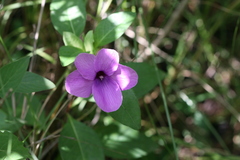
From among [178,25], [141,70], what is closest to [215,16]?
[178,25]

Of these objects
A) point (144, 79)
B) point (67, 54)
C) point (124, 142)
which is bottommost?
point (124, 142)

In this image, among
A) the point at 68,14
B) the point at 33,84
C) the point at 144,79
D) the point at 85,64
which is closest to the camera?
the point at 85,64

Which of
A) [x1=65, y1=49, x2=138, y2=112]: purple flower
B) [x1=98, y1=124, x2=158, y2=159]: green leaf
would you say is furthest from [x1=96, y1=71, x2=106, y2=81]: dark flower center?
[x1=98, y1=124, x2=158, y2=159]: green leaf

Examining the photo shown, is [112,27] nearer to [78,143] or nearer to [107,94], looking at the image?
[107,94]

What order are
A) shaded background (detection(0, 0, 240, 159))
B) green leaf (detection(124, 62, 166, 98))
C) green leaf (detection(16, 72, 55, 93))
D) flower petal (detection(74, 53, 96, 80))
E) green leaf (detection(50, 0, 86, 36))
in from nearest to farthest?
flower petal (detection(74, 53, 96, 80))
green leaf (detection(16, 72, 55, 93))
green leaf (detection(50, 0, 86, 36))
green leaf (detection(124, 62, 166, 98))
shaded background (detection(0, 0, 240, 159))

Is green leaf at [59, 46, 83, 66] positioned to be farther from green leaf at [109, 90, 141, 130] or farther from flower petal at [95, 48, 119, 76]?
green leaf at [109, 90, 141, 130]

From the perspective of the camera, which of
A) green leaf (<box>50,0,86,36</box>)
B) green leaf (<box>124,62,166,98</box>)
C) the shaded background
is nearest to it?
green leaf (<box>50,0,86,36</box>)

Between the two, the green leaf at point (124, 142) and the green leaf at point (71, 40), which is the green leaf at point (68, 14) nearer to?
the green leaf at point (71, 40)

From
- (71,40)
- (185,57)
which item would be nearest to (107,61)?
(71,40)
